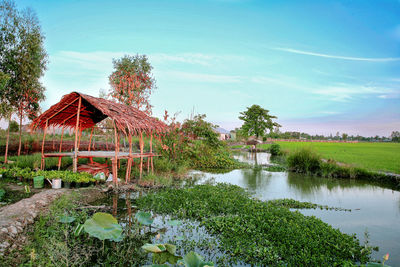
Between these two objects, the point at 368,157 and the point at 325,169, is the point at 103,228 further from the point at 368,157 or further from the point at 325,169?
the point at 368,157

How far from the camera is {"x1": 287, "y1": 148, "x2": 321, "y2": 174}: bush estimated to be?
13588mm

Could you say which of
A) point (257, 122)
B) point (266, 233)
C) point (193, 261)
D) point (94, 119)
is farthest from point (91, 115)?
point (257, 122)

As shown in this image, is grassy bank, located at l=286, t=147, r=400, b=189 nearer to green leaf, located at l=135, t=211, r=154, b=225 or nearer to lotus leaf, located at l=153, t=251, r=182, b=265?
green leaf, located at l=135, t=211, r=154, b=225

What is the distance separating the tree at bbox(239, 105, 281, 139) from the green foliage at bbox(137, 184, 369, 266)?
34909 mm

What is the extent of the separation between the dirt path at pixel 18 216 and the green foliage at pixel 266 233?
7.88 ft

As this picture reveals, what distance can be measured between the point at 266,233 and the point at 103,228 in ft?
10.6

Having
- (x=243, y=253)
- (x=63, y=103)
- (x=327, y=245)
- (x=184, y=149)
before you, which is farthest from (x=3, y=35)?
(x=327, y=245)

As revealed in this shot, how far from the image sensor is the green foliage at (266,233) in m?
3.82

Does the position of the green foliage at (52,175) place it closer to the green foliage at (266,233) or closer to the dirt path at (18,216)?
the dirt path at (18,216)

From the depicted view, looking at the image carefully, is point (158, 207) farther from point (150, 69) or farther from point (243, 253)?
point (150, 69)

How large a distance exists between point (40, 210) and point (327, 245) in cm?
613

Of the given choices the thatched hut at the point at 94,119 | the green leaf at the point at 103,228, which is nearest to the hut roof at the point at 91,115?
the thatched hut at the point at 94,119

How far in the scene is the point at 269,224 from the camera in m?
4.99

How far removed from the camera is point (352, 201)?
793cm
